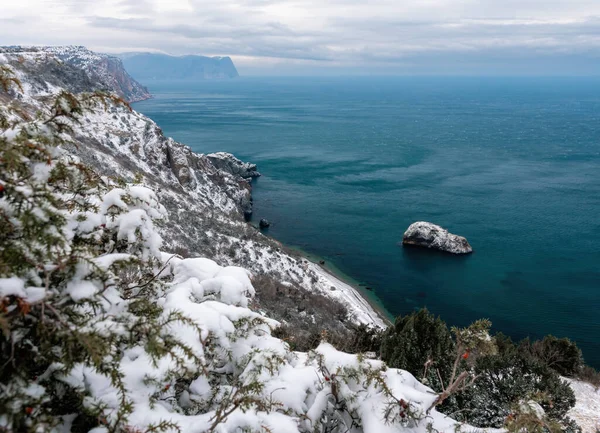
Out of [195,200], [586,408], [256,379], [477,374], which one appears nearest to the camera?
[256,379]

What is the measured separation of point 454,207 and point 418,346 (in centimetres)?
5352

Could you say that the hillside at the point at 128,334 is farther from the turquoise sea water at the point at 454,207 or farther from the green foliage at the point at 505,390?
the turquoise sea water at the point at 454,207

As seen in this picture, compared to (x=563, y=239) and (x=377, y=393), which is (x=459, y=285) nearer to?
(x=563, y=239)

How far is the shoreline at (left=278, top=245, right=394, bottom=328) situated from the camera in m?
35.1

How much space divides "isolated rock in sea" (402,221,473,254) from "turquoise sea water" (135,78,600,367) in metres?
1.18

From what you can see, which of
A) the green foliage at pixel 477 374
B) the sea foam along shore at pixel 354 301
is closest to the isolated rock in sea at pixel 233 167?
the sea foam along shore at pixel 354 301

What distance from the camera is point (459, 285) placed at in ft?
141

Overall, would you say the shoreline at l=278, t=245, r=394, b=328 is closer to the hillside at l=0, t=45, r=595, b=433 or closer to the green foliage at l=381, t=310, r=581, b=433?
the green foliage at l=381, t=310, r=581, b=433

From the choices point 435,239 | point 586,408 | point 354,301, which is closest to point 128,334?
point 586,408

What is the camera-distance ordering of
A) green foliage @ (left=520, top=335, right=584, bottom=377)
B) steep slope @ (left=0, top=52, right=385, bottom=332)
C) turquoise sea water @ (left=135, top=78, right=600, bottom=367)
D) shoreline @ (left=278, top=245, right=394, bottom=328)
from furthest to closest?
turquoise sea water @ (left=135, top=78, right=600, bottom=367), shoreline @ (left=278, top=245, right=394, bottom=328), steep slope @ (left=0, top=52, right=385, bottom=332), green foliage @ (left=520, top=335, right=584, bottom=377)

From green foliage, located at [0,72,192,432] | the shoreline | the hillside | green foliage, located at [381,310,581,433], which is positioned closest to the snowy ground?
green foliage, located at [381,310,581,433]

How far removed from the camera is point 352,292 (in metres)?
39.2

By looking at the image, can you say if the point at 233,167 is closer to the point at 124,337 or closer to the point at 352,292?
the point at 352,292

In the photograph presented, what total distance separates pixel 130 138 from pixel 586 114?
182755mm
